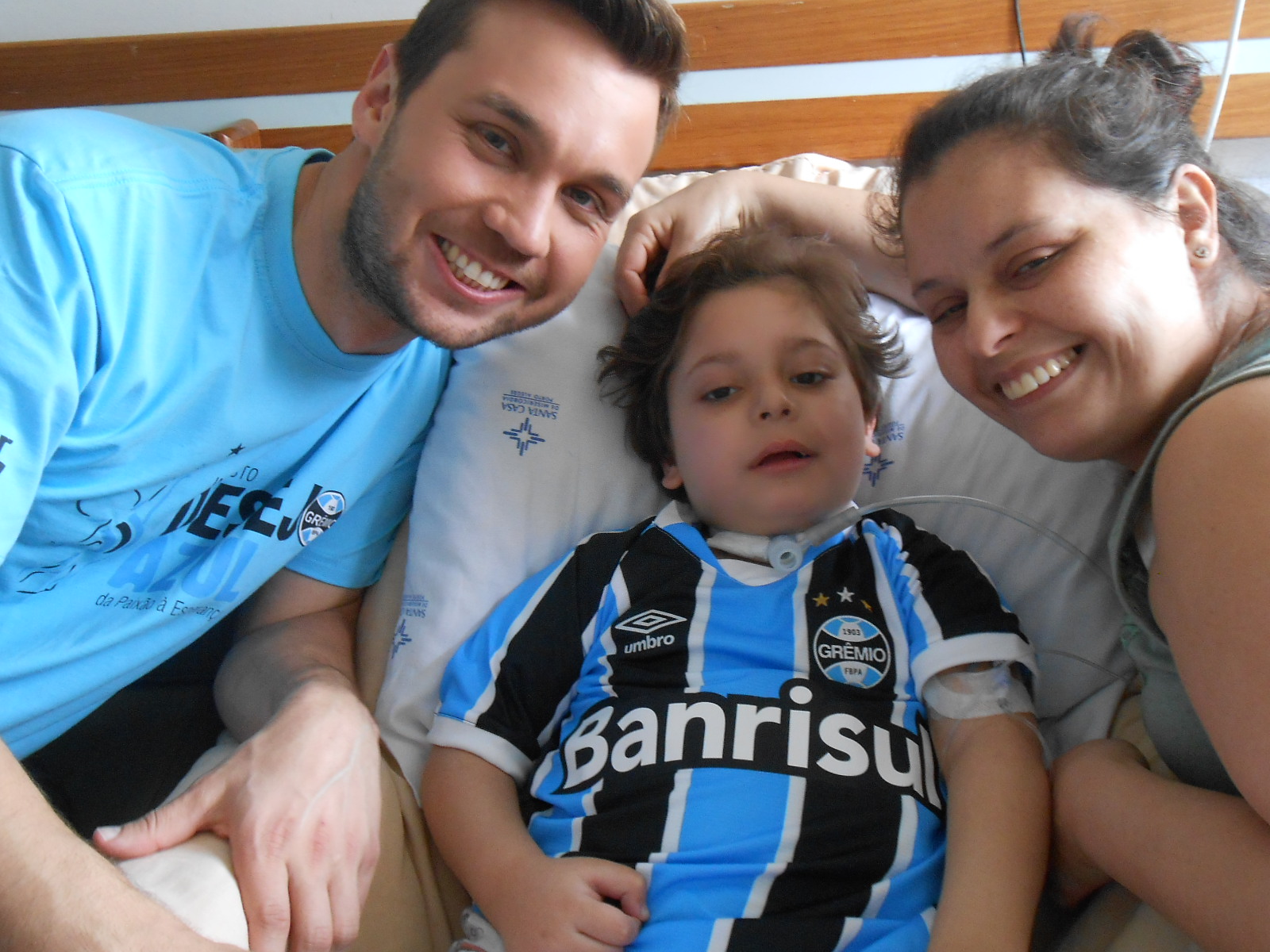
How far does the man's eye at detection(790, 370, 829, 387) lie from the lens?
1.27m

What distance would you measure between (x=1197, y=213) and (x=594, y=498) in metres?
0.85

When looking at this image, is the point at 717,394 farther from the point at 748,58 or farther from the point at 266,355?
the point at 748,58

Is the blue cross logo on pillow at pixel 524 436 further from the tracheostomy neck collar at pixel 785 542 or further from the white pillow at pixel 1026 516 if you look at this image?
the white pillow at pixel 1026 516

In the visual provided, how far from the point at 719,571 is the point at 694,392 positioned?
27 centimetres

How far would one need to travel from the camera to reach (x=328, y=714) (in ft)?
3.44

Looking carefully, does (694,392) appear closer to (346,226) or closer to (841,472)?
(841,472)

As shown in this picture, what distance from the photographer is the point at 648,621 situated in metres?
1.20

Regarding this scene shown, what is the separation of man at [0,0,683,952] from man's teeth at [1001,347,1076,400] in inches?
22.6

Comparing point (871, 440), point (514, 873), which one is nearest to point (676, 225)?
point (871, 440)

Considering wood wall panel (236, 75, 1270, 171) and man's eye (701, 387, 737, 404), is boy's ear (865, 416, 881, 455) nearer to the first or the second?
man's eye (701, 387, 737, 404)

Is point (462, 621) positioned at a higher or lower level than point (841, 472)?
lower

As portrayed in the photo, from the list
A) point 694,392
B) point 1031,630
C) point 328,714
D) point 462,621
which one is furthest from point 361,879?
point 1031,630

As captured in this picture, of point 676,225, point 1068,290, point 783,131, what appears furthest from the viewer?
point 783,131

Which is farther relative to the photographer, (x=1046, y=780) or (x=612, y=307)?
(x=612, y=307)
